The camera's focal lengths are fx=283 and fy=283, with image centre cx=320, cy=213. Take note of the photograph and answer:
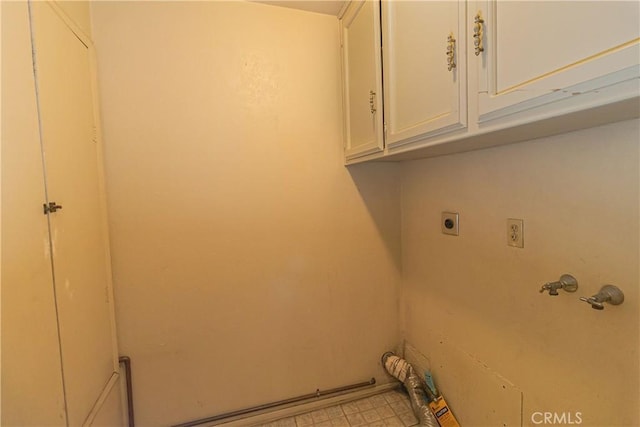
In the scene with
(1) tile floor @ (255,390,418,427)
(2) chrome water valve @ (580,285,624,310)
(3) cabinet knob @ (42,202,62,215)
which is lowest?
(1) tile floor @ (255,390,418,427)

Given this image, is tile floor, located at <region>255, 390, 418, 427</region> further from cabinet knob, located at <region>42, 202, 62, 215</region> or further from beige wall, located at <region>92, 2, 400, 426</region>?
cabinet knob, located at <region>42, 202, 62, 215</region>

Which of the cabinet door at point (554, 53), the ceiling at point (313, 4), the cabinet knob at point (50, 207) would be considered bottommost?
the cabinet knob at point (50, 207)

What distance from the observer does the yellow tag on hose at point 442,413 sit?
1.42 metres

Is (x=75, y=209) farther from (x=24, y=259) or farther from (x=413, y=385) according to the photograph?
(x=413, y=385)

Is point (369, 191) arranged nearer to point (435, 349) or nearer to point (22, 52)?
point (435, 349)

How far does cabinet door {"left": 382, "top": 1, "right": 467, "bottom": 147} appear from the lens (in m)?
0.83

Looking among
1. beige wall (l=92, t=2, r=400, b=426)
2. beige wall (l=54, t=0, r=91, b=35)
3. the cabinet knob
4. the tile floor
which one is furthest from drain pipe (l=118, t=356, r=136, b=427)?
beige wall (l=54, t=0, r=91, b=35)

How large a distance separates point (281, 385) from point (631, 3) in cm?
191

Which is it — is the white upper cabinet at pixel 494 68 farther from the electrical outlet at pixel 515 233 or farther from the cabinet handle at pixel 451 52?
the electrical outlet at pixel 515 233

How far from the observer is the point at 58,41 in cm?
100

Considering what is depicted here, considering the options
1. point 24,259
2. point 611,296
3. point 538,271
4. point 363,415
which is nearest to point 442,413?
point 363,415

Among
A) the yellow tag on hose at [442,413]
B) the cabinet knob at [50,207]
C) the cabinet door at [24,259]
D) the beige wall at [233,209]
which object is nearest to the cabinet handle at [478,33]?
the beige wall at [233,209]

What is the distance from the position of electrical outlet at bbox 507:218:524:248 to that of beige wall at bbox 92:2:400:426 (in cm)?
70

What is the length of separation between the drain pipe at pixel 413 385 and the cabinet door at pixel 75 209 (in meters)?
1.47
